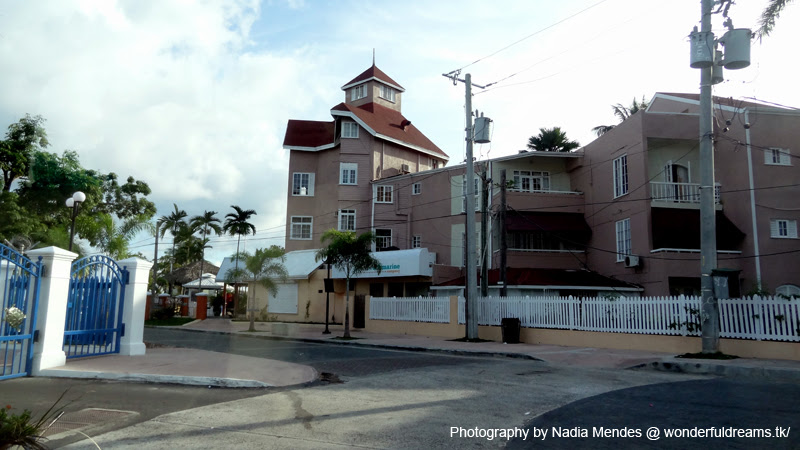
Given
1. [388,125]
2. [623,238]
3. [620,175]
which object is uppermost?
[388,125]

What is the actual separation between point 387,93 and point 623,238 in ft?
75.5

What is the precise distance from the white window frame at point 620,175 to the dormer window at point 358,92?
69.6 feet

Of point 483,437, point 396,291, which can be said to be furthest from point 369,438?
point 396,291

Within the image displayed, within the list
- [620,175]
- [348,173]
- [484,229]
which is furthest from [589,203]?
[348,173]

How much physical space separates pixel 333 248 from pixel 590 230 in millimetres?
13417

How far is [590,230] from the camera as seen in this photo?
94.2ft

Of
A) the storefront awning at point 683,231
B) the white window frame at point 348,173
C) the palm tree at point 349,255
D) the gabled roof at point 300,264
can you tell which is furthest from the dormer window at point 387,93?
the storefront awning at point 683,231

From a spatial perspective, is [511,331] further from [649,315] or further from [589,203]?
[589,203]

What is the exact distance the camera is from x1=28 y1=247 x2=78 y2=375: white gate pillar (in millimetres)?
10469

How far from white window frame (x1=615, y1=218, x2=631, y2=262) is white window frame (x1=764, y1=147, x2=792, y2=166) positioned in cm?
609

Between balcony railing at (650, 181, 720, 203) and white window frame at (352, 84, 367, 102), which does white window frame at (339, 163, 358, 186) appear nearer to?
white window frame at (352, 84, 367, 102)

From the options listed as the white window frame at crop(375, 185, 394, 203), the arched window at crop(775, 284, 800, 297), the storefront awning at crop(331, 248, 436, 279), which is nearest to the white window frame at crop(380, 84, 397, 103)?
the white window frame at crop(375, 185, 394, 203)

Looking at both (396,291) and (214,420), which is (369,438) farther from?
(396,291)

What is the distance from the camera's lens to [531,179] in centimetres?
3119
